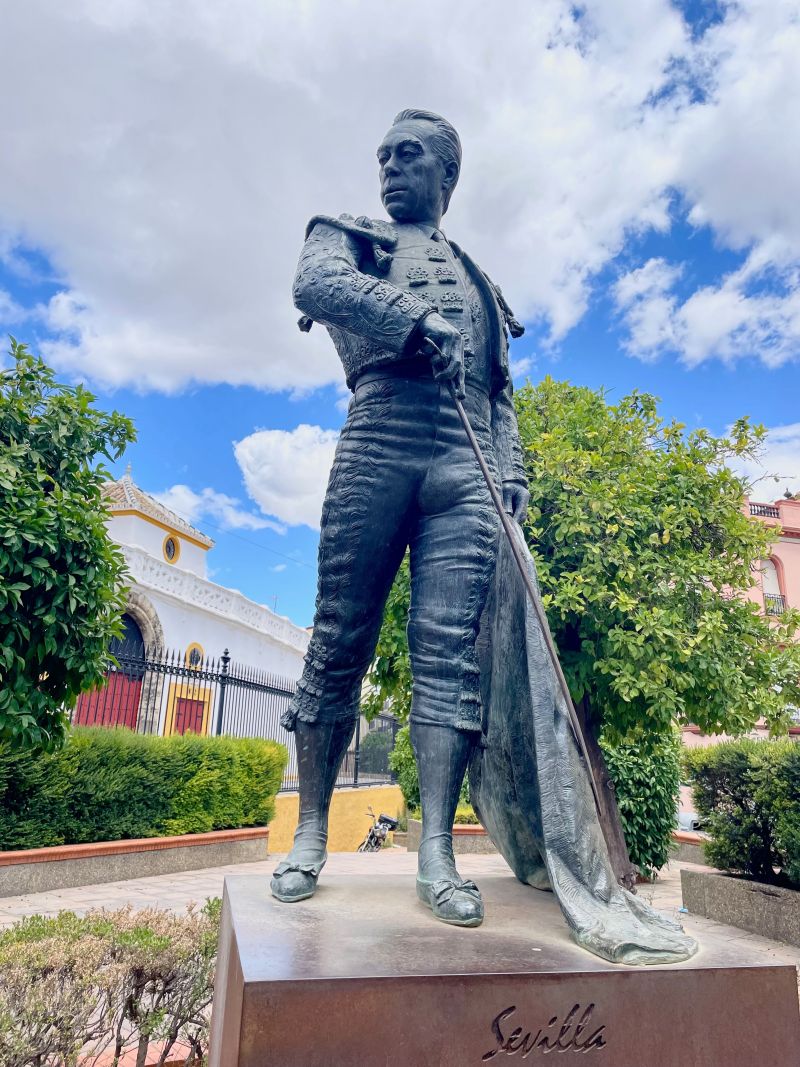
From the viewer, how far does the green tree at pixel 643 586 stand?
7461 millimetres

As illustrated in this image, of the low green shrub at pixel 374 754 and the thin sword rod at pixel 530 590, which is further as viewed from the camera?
the low green shrub at pixel 374 754

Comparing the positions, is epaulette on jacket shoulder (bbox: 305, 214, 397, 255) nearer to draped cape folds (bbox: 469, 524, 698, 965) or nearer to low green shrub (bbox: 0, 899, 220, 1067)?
draped cape folds (bbox: 469, 524, 698, 965)

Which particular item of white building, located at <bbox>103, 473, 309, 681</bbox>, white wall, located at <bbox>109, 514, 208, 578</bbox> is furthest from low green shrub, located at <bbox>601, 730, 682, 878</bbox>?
white wall, located at <bbox>109, 514, 208, 578</bbox>

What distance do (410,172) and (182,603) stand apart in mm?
18556

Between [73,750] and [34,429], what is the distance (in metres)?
4.42

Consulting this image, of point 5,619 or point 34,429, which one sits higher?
point 34,429

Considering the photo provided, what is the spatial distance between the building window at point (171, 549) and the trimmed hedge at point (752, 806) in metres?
17.3

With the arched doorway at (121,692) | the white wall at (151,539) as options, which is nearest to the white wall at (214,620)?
the white wall at (151,539)

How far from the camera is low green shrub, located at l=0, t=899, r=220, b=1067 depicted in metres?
2.65

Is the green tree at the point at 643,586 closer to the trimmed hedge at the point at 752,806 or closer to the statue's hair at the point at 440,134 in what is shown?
the trimmed hedge at the point at 752,806

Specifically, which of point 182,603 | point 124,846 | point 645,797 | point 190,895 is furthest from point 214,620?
point 645,797

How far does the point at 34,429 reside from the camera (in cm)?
601

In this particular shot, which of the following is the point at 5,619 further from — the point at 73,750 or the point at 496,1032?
the point at 496,1032

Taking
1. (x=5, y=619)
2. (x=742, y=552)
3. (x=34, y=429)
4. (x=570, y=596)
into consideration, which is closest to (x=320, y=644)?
(x=5, y=619)
